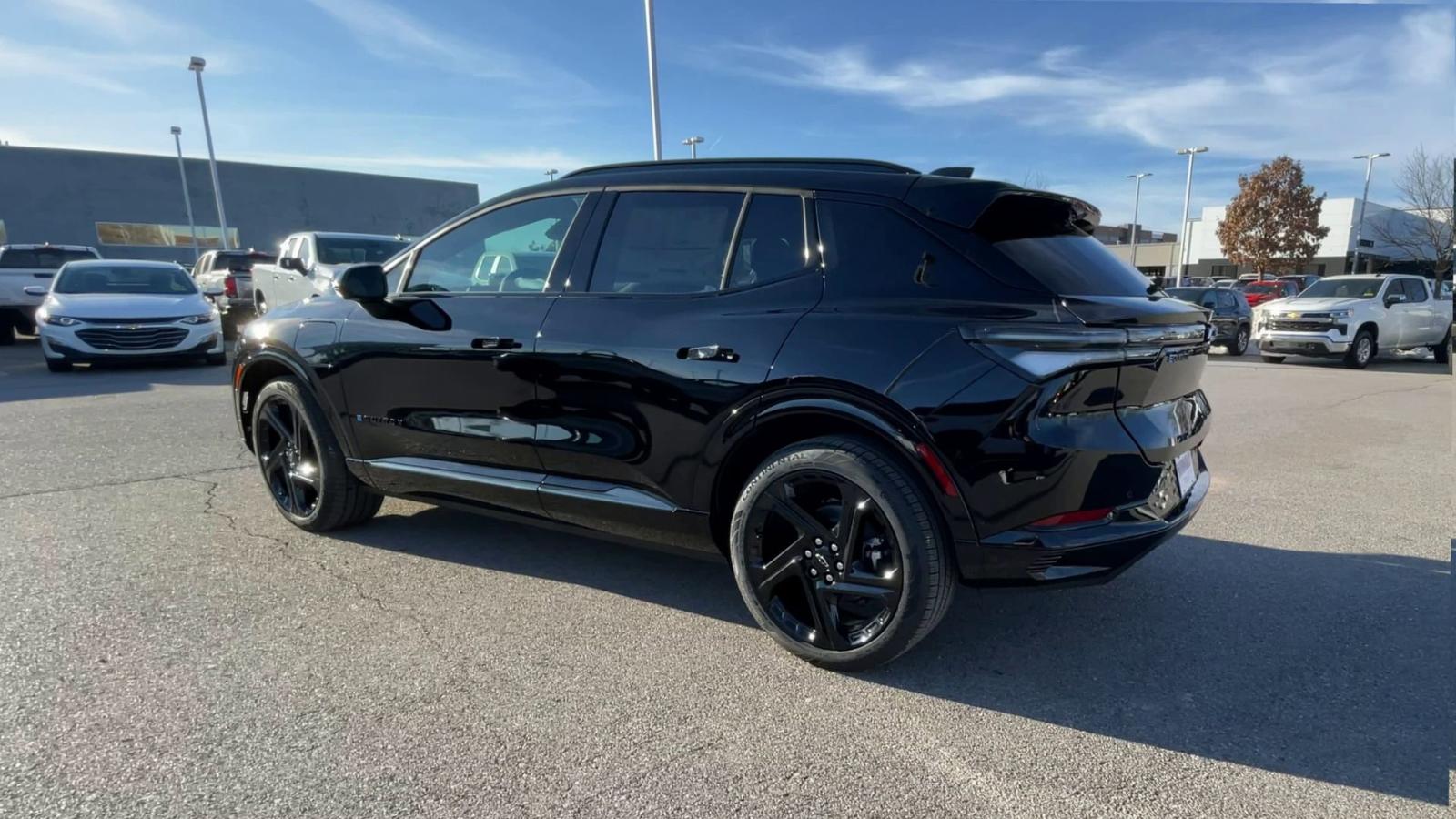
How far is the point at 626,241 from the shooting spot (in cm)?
341

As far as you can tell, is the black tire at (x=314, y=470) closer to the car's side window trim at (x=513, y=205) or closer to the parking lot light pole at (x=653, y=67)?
the car's side window trim at (x=513, y=205)

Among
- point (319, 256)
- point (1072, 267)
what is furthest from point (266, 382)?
point (319, 256)

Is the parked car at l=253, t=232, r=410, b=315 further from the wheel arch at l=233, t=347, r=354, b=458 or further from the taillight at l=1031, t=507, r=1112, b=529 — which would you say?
the taillight at l=1031, t=507, r=1112, b=529

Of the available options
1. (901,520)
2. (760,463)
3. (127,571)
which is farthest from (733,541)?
(127,571)

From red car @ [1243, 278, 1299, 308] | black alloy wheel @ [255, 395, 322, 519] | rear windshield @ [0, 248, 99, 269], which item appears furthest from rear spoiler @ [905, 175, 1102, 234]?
red car @ [1243, 278, 1299, 308]

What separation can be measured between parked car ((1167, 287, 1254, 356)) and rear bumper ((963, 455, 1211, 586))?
55.0ft

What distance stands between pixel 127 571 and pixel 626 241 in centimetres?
273

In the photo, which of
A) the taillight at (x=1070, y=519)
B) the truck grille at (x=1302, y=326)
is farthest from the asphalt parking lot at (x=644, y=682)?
the truck grille at (x=1302, y=326)

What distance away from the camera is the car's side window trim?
3531mm

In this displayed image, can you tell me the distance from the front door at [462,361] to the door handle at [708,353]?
743 mm

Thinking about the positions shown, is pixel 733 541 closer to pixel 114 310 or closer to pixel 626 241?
pixel 626 241

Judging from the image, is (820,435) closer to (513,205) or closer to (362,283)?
(513,205)

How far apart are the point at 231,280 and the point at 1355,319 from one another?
832 inches

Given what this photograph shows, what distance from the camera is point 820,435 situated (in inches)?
114
